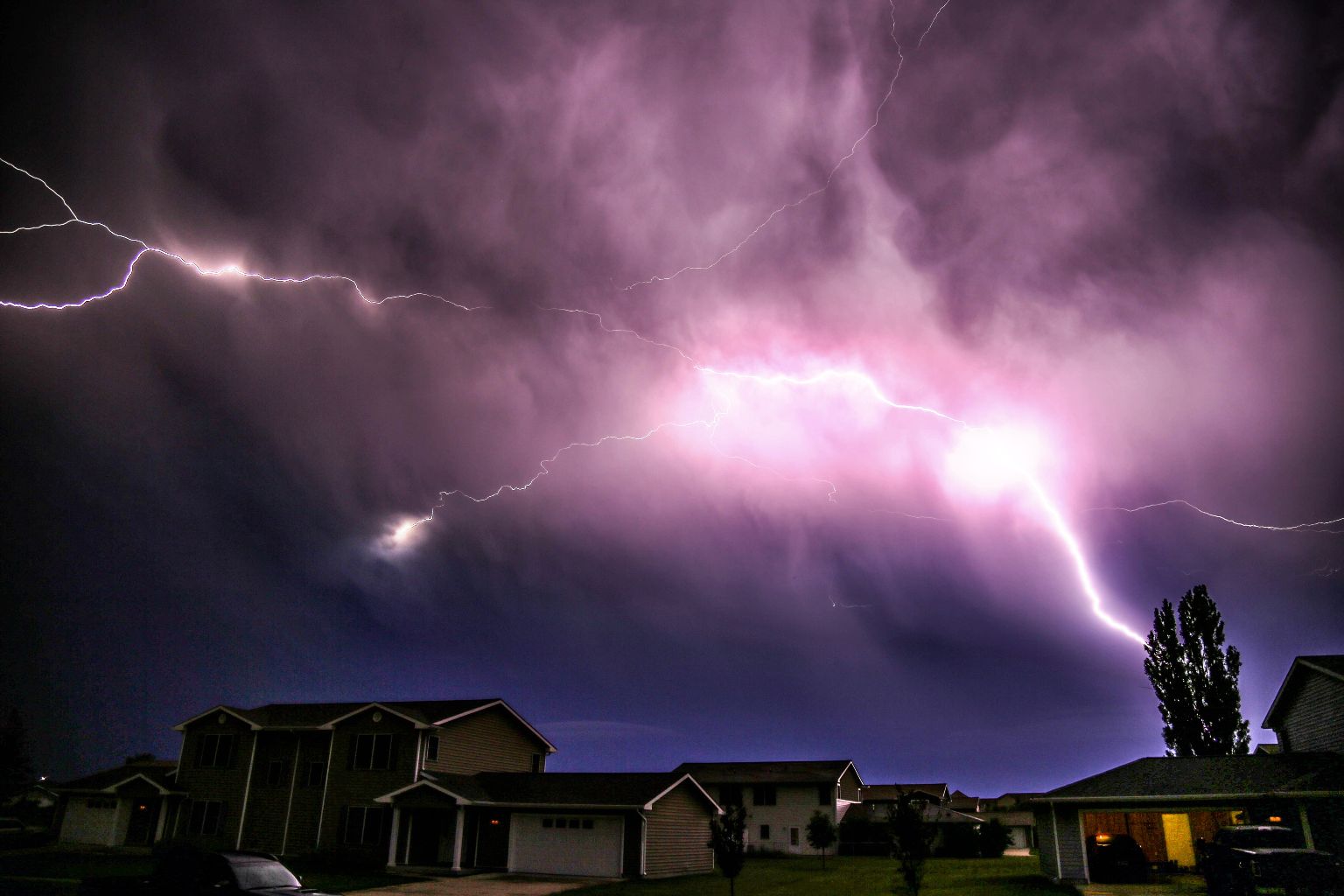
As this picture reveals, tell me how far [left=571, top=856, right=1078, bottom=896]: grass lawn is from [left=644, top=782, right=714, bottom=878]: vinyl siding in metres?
1.24

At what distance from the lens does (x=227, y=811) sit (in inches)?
1500

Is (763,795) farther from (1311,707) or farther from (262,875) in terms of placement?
(262,875)

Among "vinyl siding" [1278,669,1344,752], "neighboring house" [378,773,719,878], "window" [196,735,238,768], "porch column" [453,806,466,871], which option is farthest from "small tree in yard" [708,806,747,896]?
"window" [196,735,238,768]

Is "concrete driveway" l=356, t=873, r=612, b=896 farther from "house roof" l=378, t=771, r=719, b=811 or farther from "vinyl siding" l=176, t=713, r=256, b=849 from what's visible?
"vinyl siding" l=176, t=713, r=256, b=849

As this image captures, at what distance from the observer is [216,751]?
131 ft

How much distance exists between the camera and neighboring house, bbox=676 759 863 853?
1932 inches

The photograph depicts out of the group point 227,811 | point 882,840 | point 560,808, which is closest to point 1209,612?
point 882,840

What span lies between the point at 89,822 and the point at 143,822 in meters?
3.14

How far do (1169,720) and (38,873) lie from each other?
51235 mm

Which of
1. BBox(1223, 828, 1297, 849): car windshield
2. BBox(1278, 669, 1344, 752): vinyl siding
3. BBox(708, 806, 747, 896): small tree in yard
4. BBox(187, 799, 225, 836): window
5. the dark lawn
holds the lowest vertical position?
the dark lawn

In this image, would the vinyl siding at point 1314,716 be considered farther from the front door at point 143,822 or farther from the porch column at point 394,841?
the front door at point 143,822

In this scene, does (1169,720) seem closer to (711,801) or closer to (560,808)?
(711,801)

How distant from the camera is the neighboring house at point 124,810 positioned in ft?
130

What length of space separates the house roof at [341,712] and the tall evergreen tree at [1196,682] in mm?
34534
